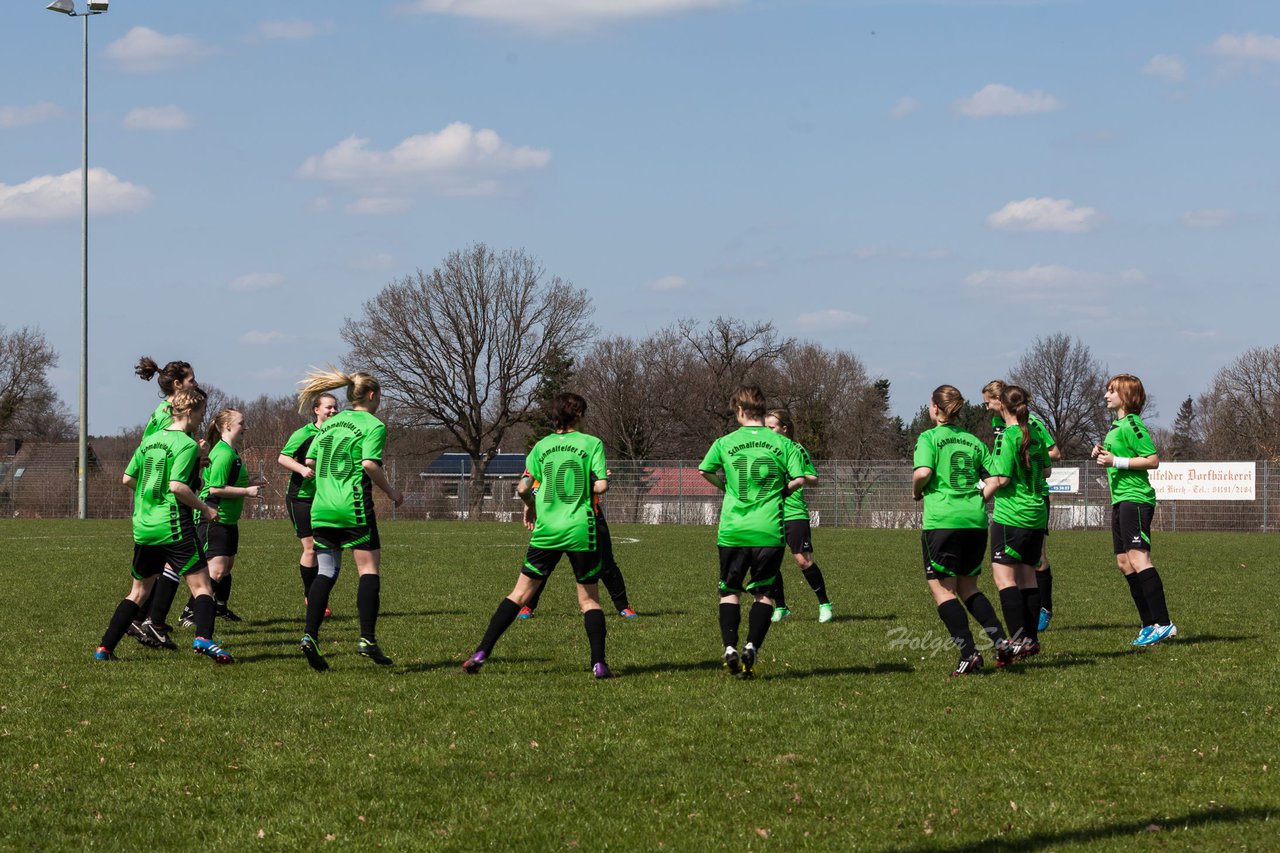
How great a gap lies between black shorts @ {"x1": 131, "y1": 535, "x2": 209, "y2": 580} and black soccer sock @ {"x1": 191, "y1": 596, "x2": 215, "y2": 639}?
290mm

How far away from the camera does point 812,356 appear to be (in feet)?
243

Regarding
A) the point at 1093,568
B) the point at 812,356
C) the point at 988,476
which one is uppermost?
the point at 812,356

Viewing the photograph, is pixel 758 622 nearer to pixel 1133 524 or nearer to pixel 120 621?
pixel 1133 524

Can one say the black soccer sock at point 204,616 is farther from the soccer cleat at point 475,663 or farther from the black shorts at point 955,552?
the black shorts at point 955,552

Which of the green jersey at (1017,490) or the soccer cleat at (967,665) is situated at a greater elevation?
the green jersey at (1017,490)

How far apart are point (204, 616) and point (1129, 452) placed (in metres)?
6.50

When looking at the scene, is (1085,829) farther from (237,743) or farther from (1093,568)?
(1093,568)

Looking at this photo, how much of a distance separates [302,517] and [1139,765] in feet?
25.4

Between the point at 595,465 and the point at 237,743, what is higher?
the point at 595,465

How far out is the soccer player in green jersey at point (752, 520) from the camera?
8.08m

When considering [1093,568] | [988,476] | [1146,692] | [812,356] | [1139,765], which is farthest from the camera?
[812,356]

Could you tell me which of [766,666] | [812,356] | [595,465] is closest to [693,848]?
[595,465]

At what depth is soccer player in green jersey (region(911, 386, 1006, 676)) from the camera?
27.1 ft

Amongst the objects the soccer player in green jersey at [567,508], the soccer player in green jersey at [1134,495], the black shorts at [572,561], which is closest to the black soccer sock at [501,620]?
the soccer player in green jersey at [567,508]
